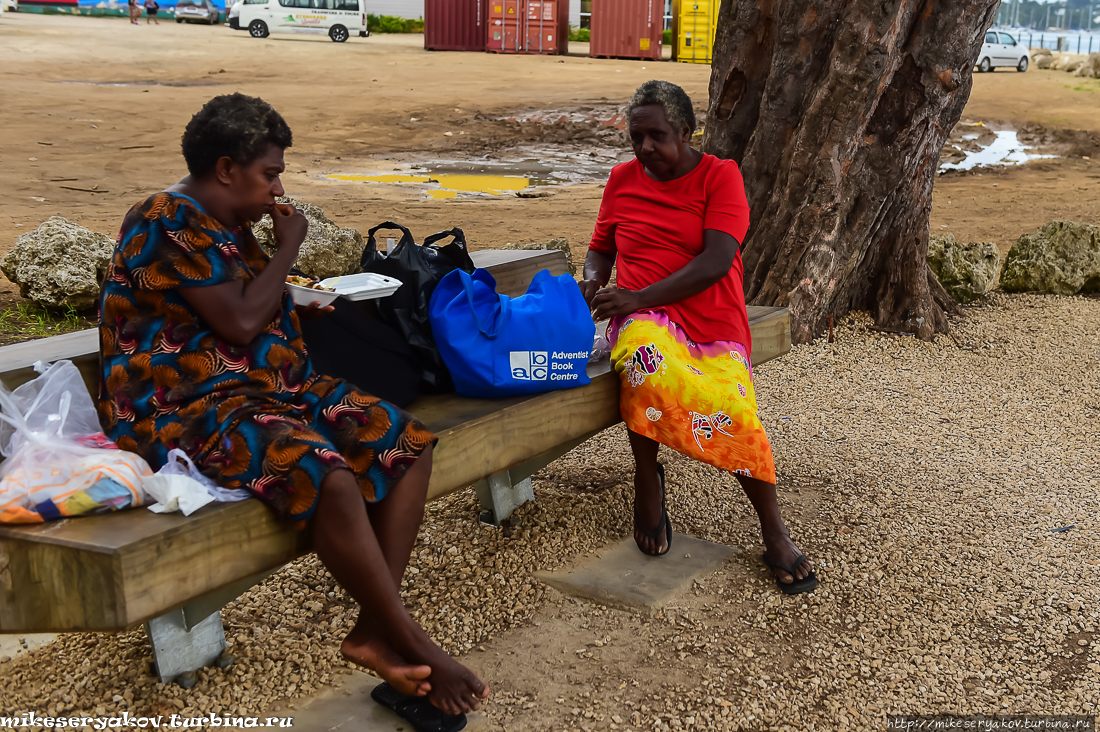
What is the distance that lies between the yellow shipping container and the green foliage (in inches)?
459

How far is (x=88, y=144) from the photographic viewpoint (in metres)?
13.2

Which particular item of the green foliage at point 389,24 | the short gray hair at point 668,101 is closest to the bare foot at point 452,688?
the short gray hair at point 668,101

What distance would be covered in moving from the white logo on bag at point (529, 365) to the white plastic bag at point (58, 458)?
1.07 m

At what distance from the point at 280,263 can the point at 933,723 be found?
196 cm

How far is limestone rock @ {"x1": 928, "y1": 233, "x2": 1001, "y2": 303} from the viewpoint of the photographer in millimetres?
6586

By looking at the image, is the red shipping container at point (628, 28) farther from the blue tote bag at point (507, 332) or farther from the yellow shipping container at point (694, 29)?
the blue tote bag at point (507, 332)

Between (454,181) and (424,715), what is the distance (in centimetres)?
1083

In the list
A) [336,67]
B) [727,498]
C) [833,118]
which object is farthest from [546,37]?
[727,498]

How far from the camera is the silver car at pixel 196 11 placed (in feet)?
103

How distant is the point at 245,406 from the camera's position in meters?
2.25

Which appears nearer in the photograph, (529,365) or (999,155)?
(529,365)

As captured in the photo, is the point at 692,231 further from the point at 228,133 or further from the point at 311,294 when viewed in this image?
the point at 228,133

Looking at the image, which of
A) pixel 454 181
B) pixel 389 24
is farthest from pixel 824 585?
pixel 389 24

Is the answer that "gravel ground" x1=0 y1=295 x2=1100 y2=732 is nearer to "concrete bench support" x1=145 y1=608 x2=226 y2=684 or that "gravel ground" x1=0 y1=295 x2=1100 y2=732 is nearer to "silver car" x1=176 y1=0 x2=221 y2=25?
"concrete bench support" x1=145 y1=608 x2=226 y2=684
